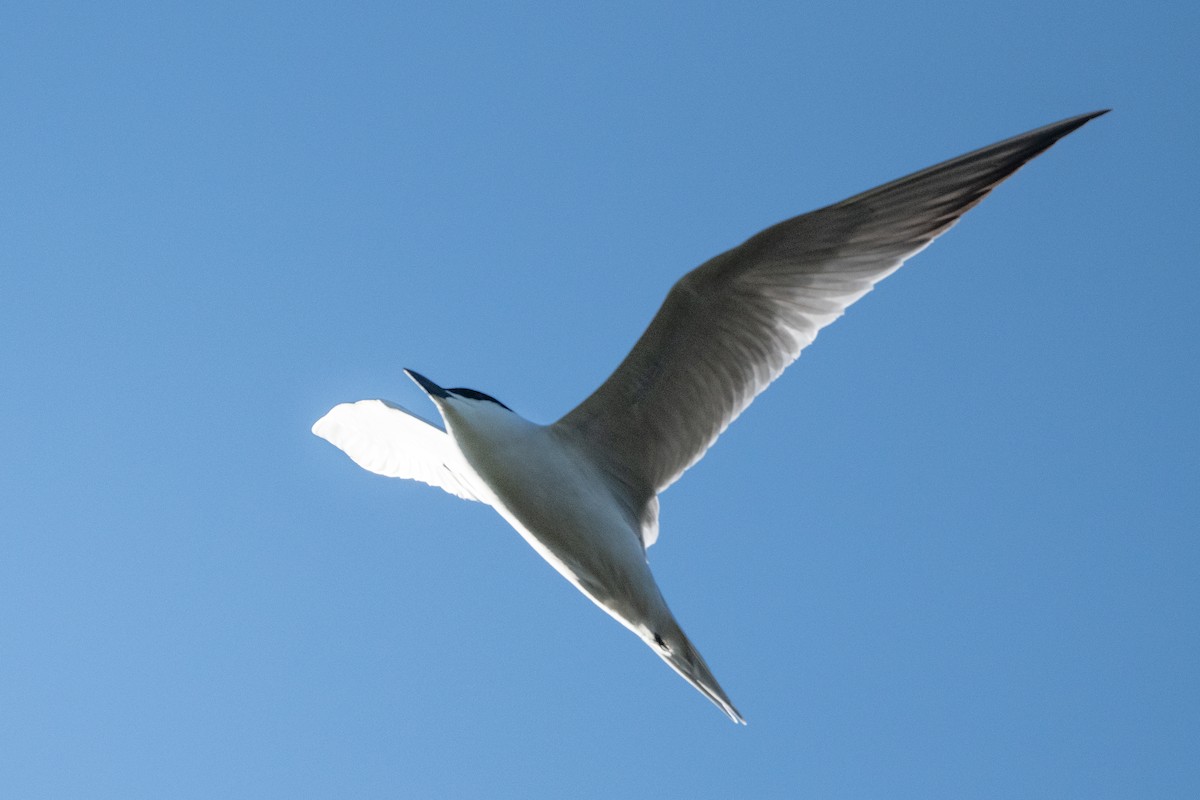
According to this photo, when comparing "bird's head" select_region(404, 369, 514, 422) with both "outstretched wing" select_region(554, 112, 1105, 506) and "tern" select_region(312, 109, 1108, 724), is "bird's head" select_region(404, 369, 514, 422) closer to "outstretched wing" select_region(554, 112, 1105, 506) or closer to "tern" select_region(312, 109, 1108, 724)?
"tern" select_region(312, 109, 1108, 724)

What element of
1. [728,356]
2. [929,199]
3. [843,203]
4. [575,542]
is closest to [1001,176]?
[929,199]

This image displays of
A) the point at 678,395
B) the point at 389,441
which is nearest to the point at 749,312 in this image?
the point at 678,395

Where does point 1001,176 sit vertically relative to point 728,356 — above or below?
above

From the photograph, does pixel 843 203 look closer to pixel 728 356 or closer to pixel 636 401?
pixel 728 356

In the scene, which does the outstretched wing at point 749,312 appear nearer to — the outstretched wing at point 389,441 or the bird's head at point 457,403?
the bird's head at point 457,403

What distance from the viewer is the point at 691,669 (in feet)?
20.1

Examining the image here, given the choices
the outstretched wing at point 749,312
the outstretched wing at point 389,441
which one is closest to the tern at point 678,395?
the outstretched wing at point 749,312

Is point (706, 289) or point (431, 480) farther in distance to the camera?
point (431, 480)

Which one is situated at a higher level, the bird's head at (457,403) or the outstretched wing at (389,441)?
the outstretched wing at (389,441)

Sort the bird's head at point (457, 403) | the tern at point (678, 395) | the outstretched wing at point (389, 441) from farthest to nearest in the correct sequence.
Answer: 1. the outstretched wing at point (389, 441)
2. the bird's head at point (457, 403)
3. the tern at point (678, 395)

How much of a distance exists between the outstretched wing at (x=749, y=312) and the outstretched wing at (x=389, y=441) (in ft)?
4.57

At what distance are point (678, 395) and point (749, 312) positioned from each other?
23.9 inches

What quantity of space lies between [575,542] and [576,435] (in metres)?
0.79

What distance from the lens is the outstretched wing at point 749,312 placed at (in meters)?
6.20
